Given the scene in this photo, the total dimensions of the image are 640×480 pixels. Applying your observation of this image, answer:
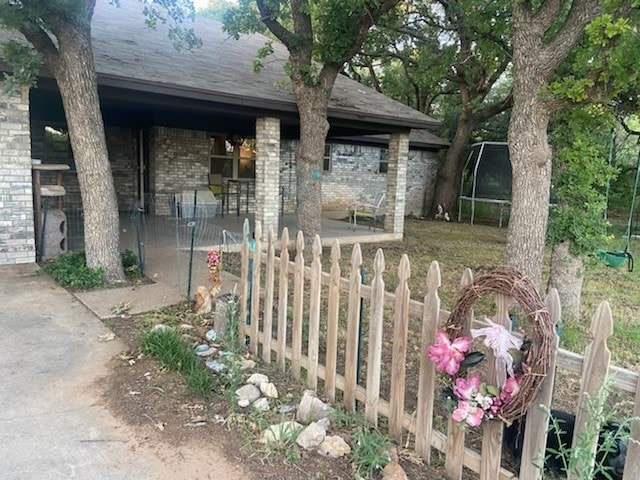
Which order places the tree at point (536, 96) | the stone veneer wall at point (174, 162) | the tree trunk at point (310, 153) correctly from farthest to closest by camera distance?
the stone veneer wall at point (174, 162)
the tree trunk at point (310, 153)
the tree at point (536, 96)

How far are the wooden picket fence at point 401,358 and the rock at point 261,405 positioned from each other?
385mm

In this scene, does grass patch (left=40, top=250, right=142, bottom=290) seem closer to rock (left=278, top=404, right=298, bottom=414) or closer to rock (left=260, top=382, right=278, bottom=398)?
rock (left=260, top=382, right=278, bottom=398)

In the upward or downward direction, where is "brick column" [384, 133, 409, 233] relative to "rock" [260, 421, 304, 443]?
upward

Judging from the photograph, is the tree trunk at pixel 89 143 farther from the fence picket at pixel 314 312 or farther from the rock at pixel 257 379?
the fence picket at pixel 314 312

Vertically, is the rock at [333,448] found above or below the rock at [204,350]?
below

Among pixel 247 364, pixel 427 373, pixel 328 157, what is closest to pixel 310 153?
pixel 247 364

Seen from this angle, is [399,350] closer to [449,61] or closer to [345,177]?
[449,61]

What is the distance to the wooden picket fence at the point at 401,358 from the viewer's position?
191 cm

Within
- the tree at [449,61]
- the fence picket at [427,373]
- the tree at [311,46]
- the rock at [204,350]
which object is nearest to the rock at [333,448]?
the fence picket at [427,373]

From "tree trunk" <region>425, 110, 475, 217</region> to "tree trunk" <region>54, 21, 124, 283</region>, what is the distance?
1320 cm

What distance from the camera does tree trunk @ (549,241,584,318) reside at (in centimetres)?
529

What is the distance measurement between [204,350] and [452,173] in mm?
Result: 14740

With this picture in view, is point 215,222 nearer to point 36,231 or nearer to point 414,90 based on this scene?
point 36,231

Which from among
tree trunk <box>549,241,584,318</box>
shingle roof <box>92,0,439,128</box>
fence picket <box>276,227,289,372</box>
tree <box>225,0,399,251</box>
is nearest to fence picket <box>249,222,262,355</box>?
fence picket <box>276,227,289,372</box>
